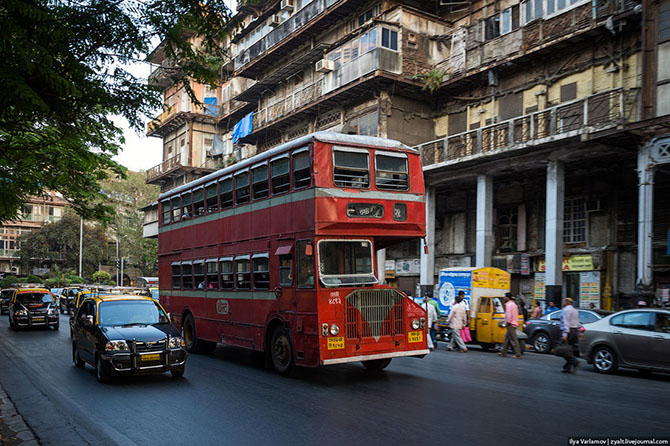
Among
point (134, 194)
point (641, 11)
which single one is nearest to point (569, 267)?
point (641, 11)

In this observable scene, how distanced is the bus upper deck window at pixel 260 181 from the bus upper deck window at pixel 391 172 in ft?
8.51

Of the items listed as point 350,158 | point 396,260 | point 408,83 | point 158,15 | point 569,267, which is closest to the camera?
point 158,15

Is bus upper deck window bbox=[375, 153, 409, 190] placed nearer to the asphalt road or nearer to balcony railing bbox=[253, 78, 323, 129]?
the asphalt road

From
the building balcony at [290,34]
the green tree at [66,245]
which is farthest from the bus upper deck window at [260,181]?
the green tree at [66,245]

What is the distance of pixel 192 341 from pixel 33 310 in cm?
1283

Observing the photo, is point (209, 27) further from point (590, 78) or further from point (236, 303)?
point (590, 78)

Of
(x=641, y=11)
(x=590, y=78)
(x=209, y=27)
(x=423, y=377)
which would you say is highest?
(x=641, y=11)

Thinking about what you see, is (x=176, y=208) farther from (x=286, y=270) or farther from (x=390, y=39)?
(x=390, y=39)

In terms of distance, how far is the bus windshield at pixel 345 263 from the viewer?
36.6ft

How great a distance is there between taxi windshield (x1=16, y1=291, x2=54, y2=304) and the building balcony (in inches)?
775

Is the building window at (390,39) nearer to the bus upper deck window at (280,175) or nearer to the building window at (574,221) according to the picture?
the building window at (574,221)

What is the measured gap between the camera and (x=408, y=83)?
27688mm

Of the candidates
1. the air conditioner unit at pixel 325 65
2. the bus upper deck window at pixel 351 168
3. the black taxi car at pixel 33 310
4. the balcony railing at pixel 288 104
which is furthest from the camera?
the balcony railing at pixel 288 104

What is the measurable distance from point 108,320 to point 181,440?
5.46 m
